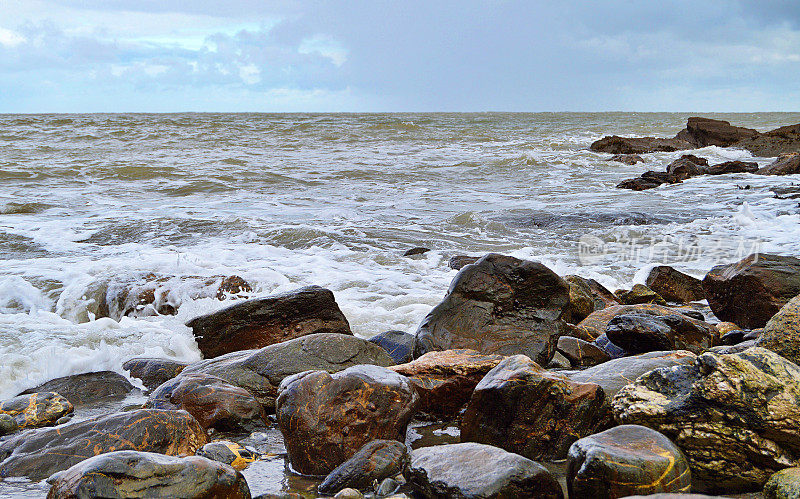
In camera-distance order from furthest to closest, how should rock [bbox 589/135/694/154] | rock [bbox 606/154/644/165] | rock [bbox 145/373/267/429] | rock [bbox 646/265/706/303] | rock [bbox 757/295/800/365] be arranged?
rock [bbox 589/135/694/154]
rock [bbox 606/154/644/165]
rock [bbox 646/265/706/303]
rock [bbox 145/373/267/429]
rock [bbox 757/295/800/365]

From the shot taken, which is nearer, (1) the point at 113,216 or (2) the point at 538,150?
(1) the point at 113,216

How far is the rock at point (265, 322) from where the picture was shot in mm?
4699

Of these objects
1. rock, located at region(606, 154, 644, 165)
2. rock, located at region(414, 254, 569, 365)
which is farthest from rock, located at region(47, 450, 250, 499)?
rock, located at region(606, 154, 644, 165)

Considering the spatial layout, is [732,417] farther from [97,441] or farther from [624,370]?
[97,441]

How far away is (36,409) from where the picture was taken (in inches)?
137

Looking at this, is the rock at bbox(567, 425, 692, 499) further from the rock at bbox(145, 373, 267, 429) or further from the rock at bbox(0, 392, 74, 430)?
the rock at bbox(0, 392, 74, 430)

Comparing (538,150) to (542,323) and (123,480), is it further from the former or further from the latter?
(123,480)

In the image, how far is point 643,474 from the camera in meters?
2.21

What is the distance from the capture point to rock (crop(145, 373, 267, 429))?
3.34 metres

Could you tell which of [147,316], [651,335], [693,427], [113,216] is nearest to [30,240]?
[113,216]

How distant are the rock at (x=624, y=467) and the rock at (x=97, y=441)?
1737 mm

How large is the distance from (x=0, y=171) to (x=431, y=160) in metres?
11.8

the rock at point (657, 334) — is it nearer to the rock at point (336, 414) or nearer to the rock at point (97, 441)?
the rock at point (336, 414)

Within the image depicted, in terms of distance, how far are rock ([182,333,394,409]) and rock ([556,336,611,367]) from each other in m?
1.24
